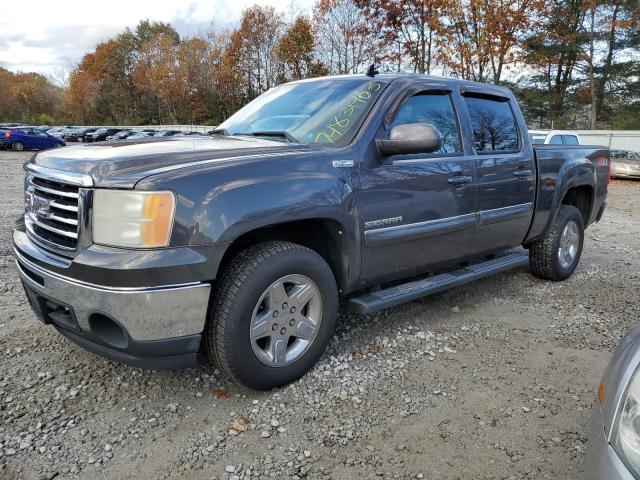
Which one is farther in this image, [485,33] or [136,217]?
[485,33]

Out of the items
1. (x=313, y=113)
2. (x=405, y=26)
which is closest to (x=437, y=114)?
(x=313, y=113)

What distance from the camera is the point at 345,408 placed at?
270 centimetres

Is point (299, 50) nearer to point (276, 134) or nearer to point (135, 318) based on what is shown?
point (276, 134)

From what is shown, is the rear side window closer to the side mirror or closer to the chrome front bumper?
the side mirror

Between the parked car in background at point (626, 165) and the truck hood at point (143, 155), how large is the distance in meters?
19.3

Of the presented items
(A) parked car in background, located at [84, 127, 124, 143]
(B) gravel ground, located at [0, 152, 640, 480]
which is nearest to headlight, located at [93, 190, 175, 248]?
(B) gravel ground, located at [0, 152, 640, 480]

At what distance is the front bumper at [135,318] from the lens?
7.42 feet

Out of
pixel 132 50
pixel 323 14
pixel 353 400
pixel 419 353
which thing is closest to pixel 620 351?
pixel 353 400

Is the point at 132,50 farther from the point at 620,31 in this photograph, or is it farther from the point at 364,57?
the point at 620,31

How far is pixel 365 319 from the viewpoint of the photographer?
3947mm

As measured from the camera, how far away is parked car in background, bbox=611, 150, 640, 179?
59.4 feet

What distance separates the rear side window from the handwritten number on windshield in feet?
3.43

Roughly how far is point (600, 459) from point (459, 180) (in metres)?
2.43

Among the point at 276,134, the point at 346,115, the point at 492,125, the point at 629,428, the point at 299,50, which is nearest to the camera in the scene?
the point at 629,428
